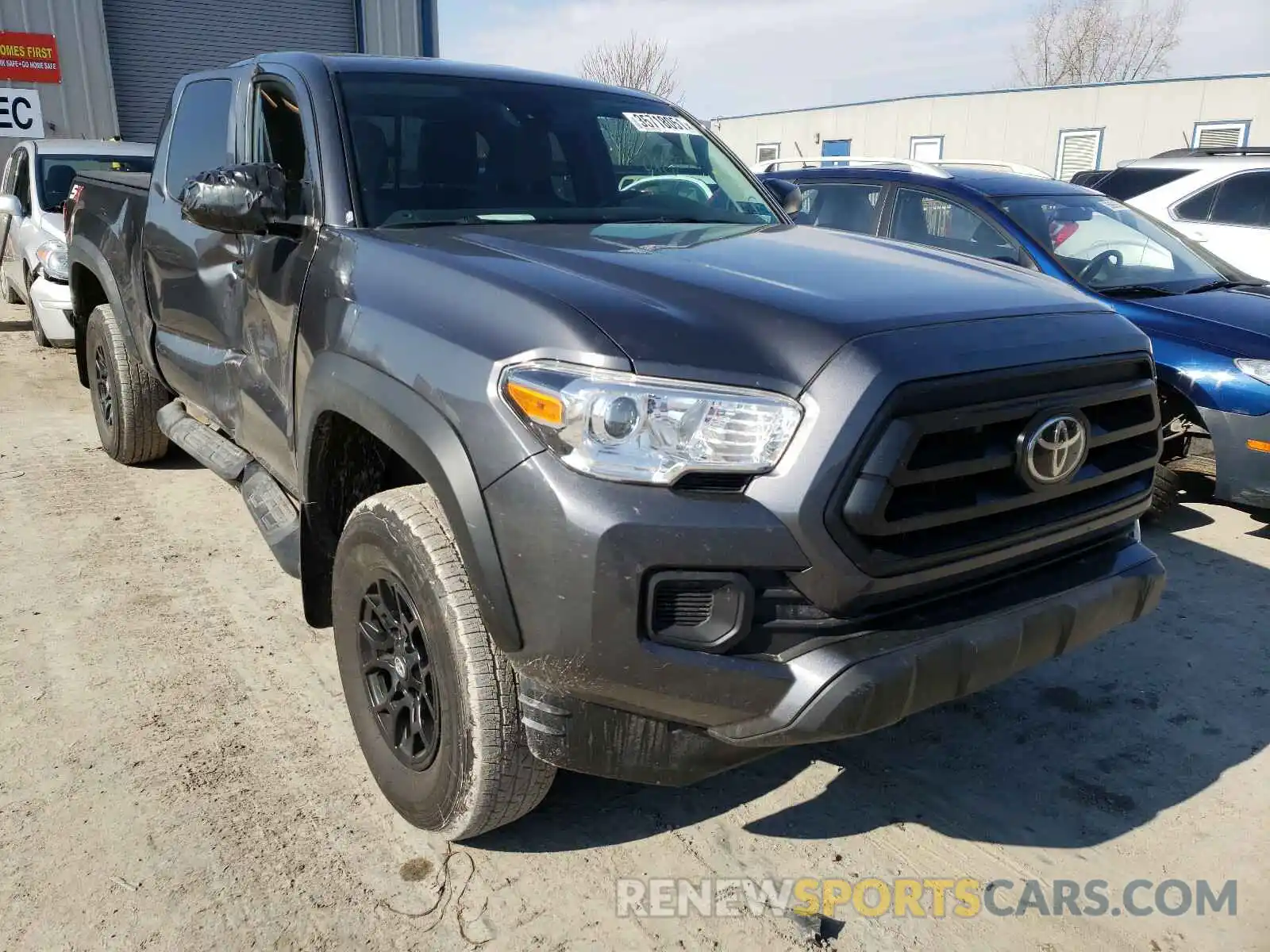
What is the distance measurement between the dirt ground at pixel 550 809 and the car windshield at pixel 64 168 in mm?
6099

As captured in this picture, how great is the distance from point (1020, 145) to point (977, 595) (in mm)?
22952

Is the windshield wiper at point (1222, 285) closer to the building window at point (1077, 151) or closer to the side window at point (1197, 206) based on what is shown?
the side window at point (1197, 206)

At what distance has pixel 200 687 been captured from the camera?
315 centimetres

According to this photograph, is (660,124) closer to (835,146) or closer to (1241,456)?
(1241,456)

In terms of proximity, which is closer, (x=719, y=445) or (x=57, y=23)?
(x=719, y=445)

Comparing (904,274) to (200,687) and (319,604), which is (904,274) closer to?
(319,604)

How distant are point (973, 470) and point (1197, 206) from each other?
7.39 m

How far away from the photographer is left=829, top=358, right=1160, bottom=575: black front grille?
6.11ft

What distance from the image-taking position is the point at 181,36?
16922mm

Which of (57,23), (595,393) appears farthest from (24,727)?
(57,23)

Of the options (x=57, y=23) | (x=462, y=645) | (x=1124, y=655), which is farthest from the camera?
(x=57, y=23)

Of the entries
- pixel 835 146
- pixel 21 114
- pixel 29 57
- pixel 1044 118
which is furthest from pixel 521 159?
pixel 835 146

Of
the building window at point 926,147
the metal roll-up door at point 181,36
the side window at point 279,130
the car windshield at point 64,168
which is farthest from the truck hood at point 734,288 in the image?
the building window at point 926,147

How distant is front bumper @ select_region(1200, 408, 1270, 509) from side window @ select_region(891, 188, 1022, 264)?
4.52 ft
